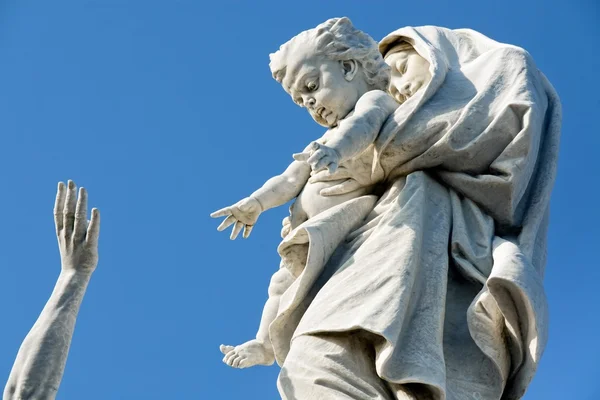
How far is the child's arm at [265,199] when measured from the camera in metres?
7.46

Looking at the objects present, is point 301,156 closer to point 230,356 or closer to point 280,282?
point 280,282

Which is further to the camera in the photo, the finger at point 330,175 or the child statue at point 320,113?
the finger at point 330,175

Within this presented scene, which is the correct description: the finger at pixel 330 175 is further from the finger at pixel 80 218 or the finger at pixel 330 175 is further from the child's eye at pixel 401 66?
the finger at pixel 80 218

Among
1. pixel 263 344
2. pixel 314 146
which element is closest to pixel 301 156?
pixel 314 146

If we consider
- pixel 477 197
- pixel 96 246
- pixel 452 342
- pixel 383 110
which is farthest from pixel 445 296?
pixel 96 246

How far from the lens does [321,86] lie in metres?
7.61

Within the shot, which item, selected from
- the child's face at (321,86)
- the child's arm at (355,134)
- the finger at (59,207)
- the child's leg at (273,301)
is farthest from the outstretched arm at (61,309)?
the child's face at (321,86)

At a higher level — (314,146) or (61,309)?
(314,146)

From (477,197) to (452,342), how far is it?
0.89m

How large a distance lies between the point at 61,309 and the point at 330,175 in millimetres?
1641

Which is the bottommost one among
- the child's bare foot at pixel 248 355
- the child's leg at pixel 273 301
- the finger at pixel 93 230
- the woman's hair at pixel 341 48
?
the child's bare foot at pixel 248 355

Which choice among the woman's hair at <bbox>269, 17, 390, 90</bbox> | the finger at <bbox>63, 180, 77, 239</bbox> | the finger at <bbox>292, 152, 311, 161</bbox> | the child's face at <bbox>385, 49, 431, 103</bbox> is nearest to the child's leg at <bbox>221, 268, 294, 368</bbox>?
the finger at <bbox>292, 152, 311, 161</bbox>

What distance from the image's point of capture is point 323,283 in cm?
711

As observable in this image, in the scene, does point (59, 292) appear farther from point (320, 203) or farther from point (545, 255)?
point (545, 255)
